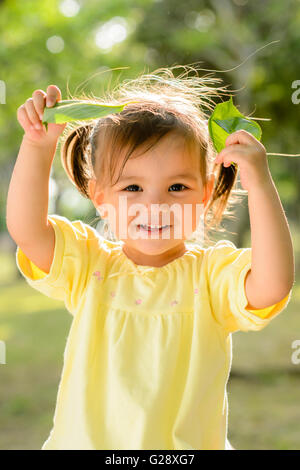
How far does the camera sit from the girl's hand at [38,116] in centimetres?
99

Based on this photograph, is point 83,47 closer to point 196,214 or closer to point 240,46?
point 240,46

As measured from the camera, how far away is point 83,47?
14.7 ft

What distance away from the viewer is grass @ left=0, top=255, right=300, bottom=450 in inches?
115

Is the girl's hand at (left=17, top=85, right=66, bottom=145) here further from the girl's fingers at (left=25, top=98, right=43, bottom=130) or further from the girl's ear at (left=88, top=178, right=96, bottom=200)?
the girl's ear at (left=88, top=178, right=96, bottom=200)

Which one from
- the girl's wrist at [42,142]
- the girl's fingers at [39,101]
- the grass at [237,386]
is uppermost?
the girl's fingers at [39,101]

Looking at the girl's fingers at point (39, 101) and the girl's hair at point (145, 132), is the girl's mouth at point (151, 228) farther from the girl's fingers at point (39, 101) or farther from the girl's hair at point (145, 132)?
the girl's fingers at point (39, 101)

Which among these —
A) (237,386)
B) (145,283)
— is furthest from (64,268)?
(237,386)

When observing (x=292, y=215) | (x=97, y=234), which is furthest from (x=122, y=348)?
(x=292, y=215)

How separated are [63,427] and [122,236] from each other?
1.12ft

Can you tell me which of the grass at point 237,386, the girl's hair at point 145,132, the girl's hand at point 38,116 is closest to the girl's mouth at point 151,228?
the girl's hair at point 145,132

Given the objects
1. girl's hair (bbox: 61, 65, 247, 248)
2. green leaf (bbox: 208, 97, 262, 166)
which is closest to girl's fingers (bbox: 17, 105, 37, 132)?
girl's hair (bbox: 61, 65, 247, 248)

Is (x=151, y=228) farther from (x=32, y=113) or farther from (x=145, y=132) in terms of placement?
(x=32, y=113)

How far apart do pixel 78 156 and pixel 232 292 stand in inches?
15.3

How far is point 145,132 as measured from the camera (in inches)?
42.4
